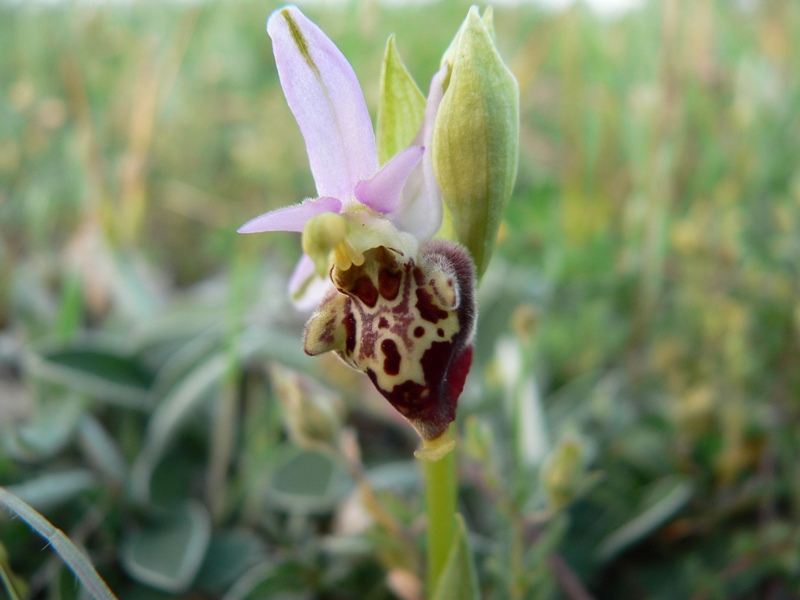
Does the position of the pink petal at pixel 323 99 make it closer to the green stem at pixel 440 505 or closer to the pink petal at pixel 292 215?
the pink petal at pixel 292 215

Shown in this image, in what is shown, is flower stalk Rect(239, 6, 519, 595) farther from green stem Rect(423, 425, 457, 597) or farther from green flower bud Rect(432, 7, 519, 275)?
green stem Rect(423, 425, 457, 597)

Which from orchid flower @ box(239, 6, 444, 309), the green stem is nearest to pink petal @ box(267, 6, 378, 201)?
orchid flower @ box(239, 6, 444, 309)

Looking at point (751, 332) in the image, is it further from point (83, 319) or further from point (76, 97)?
point (76, 97)

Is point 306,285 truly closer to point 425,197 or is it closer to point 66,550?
point 425,197

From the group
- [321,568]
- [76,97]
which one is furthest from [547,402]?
[76,97]

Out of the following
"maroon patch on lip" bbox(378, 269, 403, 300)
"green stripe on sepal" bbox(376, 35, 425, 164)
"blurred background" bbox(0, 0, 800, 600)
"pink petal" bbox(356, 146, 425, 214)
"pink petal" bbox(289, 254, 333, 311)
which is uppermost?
"green stripe on sepal" bbox(376, 35, 425, 164)
